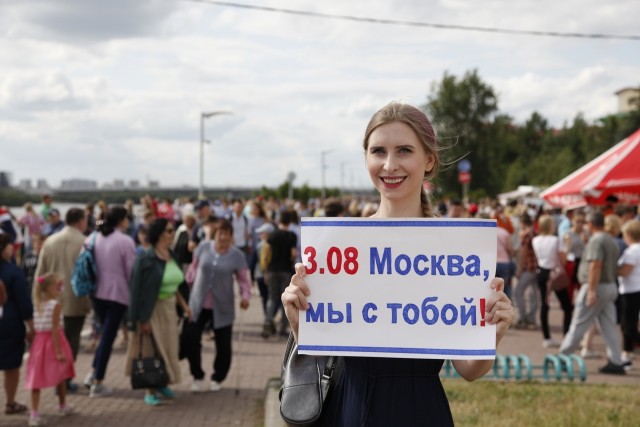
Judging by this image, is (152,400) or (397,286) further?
(152,400)

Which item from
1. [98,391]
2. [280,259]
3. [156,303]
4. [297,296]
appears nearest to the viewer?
[297,296]

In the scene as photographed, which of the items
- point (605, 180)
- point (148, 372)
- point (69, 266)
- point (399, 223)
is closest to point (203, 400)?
point (148, 372)

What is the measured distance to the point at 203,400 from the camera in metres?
9.06

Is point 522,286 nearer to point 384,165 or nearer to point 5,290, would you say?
point 5,290

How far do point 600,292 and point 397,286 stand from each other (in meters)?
7.85

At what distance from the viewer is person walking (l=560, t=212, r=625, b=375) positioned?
9984 millimetres

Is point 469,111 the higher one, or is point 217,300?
point 469,111

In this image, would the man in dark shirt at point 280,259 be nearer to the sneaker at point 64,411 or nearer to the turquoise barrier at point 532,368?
the turquoise barrier at point 532,368

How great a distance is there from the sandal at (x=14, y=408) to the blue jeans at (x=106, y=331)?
1.04m

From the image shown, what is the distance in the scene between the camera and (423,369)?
9.84 feet

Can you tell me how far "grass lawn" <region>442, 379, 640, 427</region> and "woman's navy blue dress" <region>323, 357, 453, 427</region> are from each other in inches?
170

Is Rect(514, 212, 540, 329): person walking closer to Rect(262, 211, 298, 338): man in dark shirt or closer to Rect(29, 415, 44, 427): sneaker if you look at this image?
Rect(262, 211, 298, 338): man in dark shirt

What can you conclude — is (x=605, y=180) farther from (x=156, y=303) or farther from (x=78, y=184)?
(x=78, y=184)

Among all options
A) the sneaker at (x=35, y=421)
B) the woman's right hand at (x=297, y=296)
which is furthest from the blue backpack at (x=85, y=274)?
the woman's right hand at (x=297, y=296)
